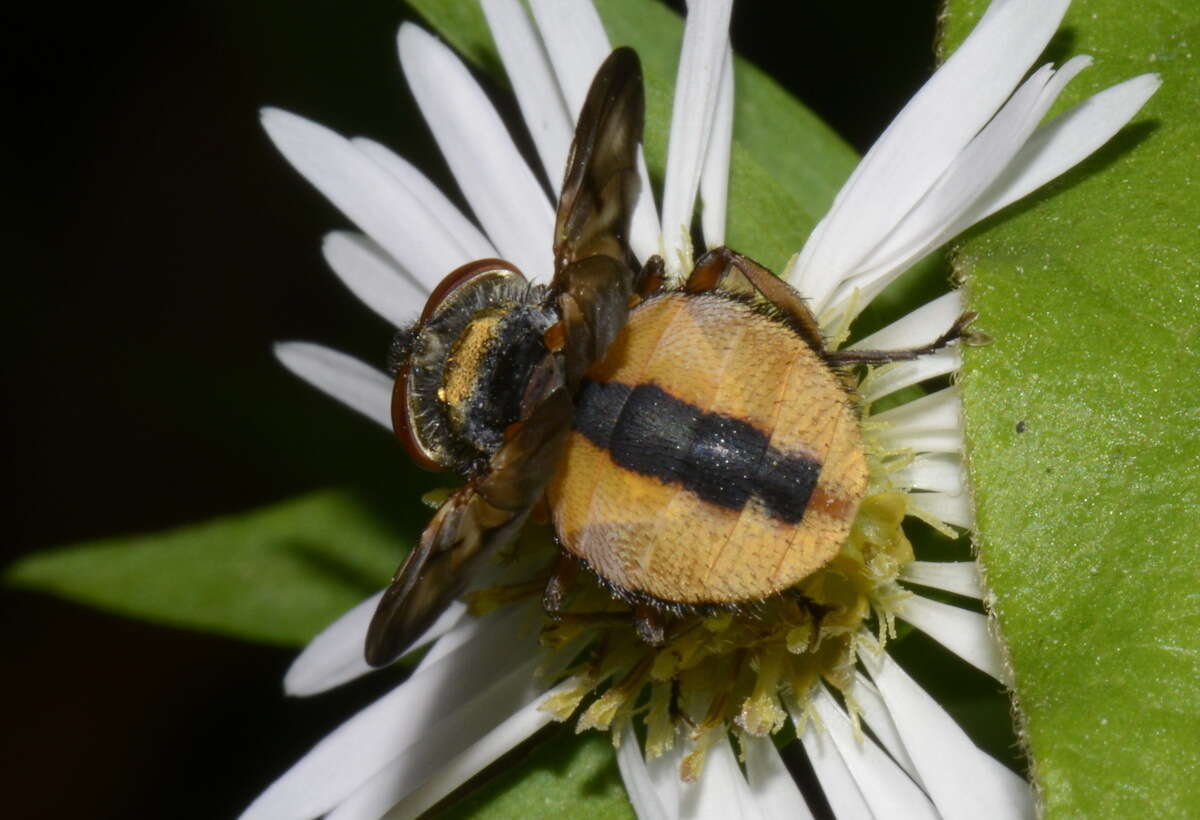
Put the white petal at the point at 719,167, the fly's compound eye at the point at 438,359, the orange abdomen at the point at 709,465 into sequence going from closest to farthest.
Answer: the orange abdomen at the point at 709,465, the fly's compound eye at the point at 438,359, the white petal at the point at 719,167

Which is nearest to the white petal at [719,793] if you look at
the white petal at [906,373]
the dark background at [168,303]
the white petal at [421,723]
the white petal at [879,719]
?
the white petal at [879,719]

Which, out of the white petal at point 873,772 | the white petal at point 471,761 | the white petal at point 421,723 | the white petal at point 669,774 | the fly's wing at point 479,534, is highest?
the fly's wing at point 479,534

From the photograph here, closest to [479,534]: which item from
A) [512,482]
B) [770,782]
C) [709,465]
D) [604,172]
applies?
[512,482]

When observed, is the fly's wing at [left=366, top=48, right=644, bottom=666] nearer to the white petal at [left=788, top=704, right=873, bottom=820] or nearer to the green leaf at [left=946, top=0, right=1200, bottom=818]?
the green leaf at [left=946, top=0, right=1200, bottom=818]

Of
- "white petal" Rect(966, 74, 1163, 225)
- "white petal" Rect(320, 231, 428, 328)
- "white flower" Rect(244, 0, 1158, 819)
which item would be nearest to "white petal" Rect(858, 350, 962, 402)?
"white flower" Rect(244, 0, 1158, 819)

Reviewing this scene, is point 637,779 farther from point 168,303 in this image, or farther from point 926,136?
point 168,303

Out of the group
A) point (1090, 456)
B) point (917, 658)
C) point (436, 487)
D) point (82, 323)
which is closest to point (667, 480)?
point (1090, 456)

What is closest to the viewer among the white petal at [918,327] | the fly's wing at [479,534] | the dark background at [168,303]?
the fly's wing at [479,534]

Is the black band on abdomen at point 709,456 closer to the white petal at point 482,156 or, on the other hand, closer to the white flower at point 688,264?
the white flower at point 688,264
